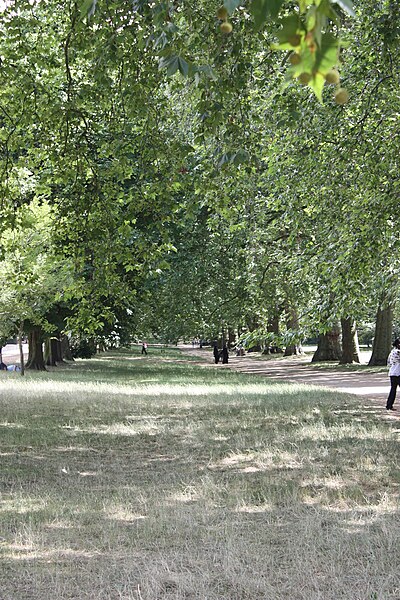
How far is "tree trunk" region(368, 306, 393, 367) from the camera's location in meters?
31.6

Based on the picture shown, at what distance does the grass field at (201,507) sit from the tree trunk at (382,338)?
55.7ft

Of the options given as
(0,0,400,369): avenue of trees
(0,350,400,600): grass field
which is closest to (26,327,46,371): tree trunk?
(0,350,400,600): grass field

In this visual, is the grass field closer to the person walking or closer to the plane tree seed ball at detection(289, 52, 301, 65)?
the person walking

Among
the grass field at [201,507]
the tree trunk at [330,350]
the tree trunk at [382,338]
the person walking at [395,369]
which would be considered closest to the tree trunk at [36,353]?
the tree trunk at [330,350]

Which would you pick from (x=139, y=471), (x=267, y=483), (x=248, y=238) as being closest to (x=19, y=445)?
(x=139, y=471)

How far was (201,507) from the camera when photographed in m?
7.41

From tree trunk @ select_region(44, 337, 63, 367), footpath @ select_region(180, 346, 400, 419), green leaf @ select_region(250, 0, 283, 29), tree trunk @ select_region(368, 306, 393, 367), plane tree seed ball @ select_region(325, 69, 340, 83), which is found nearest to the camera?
plane tree seed ball @ select_region(325, 69, 340, 83)

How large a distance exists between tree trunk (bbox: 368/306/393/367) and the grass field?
17.0m

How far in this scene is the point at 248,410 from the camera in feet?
53.2

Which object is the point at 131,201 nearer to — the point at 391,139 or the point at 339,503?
the point at 391,139

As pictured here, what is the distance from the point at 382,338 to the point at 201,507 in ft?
84.9

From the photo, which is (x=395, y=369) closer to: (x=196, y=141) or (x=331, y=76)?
(x=196, y=141)

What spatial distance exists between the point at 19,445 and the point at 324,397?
9.29 m

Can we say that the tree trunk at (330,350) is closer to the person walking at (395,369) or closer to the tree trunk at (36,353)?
the tree trunk at (36,353)
